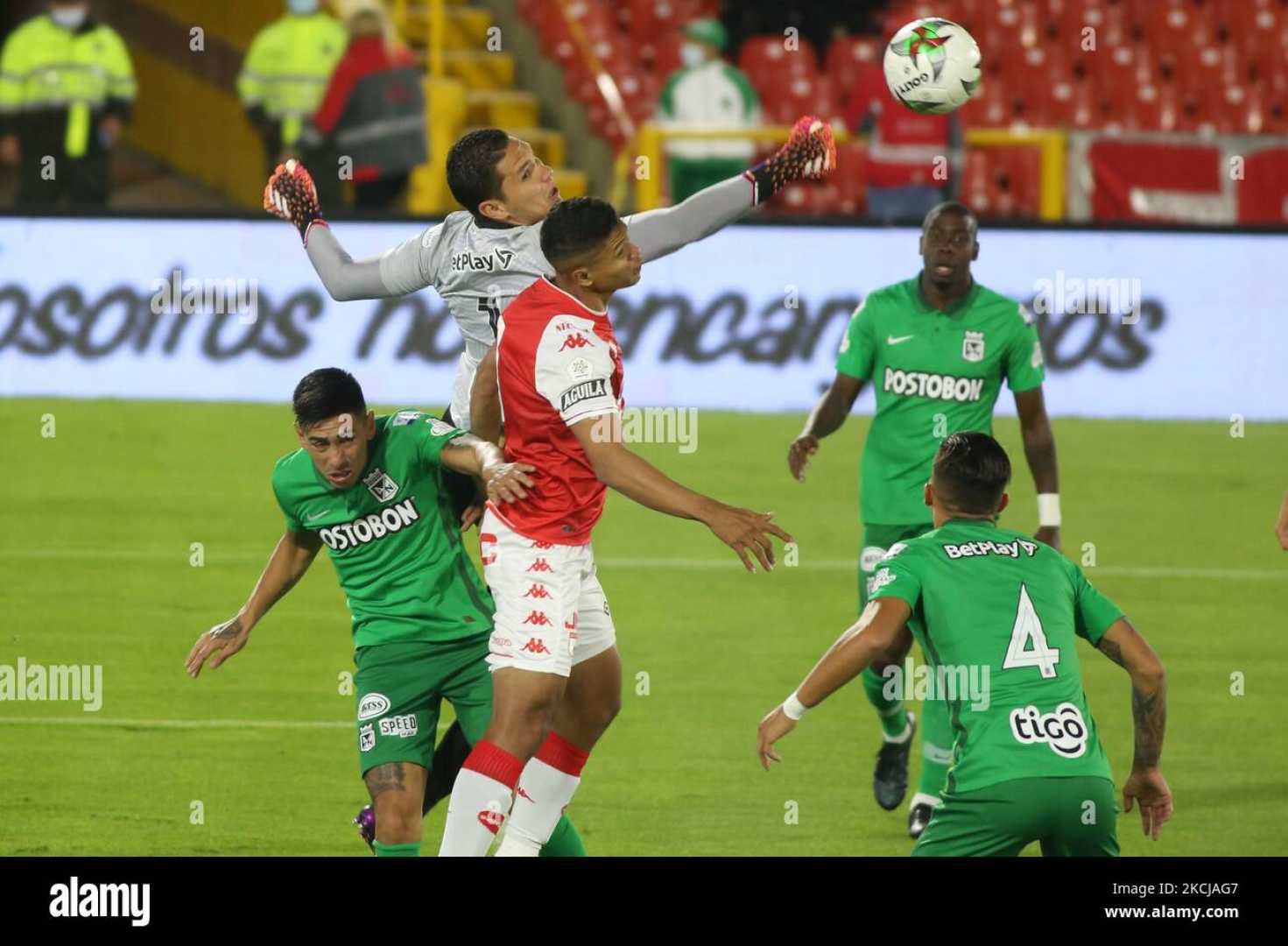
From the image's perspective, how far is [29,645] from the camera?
11.1 meters

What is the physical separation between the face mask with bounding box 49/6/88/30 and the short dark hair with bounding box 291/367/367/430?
14.2 meters

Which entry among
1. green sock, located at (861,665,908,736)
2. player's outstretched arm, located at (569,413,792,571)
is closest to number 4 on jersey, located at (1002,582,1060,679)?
player's outstretched arm, located at (569,413,792,571)

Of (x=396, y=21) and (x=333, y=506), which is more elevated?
(x=396, y=21)

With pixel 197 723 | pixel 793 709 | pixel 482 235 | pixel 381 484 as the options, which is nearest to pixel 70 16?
pixel 197 723

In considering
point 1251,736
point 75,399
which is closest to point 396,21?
point 75,399

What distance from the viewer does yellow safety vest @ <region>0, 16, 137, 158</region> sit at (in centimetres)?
1998

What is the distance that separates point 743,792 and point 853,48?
16125 millimetres

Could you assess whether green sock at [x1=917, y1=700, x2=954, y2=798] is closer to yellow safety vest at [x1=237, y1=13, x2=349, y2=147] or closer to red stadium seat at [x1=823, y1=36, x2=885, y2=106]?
yellow safety vest at [x1=237, y1=13, x2=349, y2=147]

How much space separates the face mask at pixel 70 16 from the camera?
66.4 feet

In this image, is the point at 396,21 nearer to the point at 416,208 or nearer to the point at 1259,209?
the point at 416,208

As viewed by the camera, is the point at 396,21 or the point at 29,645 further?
the point at 396,21

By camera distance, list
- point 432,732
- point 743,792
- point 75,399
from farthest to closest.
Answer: point 75,399, point 743,792, point 432,732

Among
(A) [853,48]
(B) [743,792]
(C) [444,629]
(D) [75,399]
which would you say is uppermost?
(A) [853,48]

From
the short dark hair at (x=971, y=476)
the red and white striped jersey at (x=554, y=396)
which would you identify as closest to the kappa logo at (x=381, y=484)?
the red and white striped jersey at (x=554, y=396)
